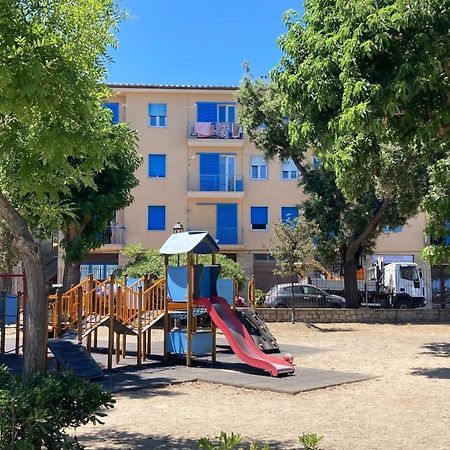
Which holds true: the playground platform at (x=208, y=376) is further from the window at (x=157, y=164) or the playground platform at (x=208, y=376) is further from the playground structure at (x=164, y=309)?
the window at (x=157, y=164)

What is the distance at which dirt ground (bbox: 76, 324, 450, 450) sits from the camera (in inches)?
283

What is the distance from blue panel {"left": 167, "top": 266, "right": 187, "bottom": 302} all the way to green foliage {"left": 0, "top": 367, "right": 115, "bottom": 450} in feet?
27.7

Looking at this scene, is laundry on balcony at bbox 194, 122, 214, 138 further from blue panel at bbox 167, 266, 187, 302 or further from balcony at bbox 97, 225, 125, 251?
blue panel at bbox 167, 266, 187, 302

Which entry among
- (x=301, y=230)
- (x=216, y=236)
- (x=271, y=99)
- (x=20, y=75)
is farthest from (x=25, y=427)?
(x=216, y=236)

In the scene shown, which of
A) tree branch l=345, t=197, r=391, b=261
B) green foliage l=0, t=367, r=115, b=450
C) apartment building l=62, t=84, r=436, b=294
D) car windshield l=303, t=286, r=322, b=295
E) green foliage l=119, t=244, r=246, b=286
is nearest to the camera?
green foliage l=0, t=367, r=115, b=450

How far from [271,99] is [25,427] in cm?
2365

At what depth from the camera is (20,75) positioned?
5.32 meters

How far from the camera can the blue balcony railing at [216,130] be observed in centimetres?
3731

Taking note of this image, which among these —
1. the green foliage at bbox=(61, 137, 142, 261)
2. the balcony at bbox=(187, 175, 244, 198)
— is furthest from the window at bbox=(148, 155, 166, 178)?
the green foliage at bbox=(61, 137, 142, 261)

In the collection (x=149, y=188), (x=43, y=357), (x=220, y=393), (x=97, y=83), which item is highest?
(x=149, y=188)

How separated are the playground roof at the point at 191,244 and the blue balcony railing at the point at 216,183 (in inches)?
882

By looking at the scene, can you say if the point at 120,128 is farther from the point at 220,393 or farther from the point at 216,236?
the point at 216,236

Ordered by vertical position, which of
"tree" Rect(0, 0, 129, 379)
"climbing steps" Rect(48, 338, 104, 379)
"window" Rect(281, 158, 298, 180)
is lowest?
"climbing steps" Rect(48, 338, 104, 379)

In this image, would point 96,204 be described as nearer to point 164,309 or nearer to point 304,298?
point 164,309
